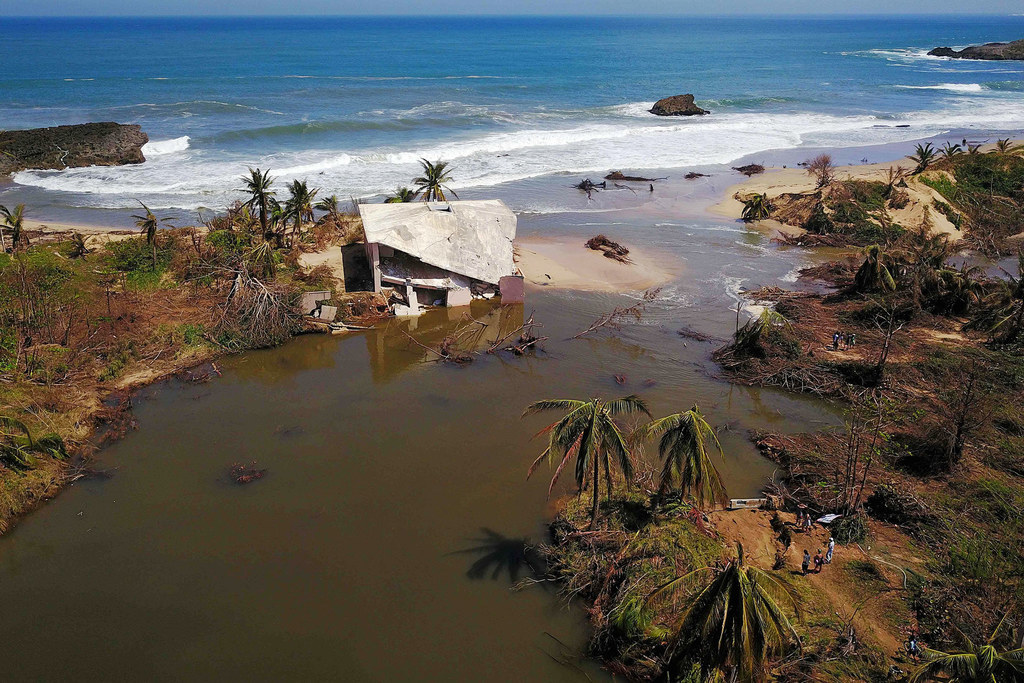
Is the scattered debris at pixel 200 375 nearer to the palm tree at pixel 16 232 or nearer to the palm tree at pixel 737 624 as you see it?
the palm tree at pixel 16 232

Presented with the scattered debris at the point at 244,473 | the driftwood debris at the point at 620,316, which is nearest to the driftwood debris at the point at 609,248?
the driftwood debris at the point at 620,316

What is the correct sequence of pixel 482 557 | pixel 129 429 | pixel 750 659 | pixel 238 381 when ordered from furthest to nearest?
1. pixel 238 381
2. pixel 129 429
3. pixel 482 557
4. pixel 750 659

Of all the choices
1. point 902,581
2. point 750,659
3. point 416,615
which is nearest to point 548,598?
point 416,615

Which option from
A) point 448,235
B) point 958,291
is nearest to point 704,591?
point 448,235

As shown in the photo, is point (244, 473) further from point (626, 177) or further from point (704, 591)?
point (626, 177)

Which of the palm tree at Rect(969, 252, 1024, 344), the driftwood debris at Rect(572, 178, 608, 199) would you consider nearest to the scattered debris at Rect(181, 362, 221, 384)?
the palm tree at Rect(969, 252, 1024, 344)

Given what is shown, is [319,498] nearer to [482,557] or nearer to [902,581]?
[482,557]

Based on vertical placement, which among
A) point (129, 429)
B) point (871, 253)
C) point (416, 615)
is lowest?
point (416, 615)

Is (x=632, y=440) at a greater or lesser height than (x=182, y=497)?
greater

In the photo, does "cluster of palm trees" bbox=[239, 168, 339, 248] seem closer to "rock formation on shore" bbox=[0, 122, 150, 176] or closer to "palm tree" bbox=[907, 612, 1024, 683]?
"rock formation on shore" bbox=[0, 122, 150, 176]
